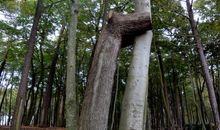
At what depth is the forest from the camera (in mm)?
2589

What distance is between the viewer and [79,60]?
23.2 m

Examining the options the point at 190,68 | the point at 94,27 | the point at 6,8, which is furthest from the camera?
the point at 190,68

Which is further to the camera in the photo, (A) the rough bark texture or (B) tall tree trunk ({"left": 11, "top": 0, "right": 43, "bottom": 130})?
(B) tall tree trunk ({"left": 11, "top": 0, "right": 43, "bottom": 130})

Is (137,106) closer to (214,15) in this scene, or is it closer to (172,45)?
(214,15)

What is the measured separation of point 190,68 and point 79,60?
8.78 metres

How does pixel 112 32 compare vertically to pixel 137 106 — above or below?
above

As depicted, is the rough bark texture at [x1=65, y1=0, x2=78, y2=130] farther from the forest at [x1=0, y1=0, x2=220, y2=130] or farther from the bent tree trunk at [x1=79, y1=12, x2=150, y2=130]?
the bent tree trunk at [x1=79, y1=12, x2=150, y2=130]

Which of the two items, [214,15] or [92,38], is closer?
[214,15]

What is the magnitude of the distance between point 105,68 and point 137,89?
37 centimetres

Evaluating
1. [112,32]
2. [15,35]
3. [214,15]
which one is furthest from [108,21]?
[15,35]

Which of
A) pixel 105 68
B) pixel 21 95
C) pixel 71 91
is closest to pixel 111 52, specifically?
pixel 105 68

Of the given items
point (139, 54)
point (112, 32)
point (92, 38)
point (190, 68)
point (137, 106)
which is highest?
point (92, 38)

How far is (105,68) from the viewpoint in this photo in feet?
8.30

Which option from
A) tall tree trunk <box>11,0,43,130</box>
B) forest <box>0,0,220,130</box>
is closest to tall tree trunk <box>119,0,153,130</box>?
forest <box>0,0,220,130</box>
